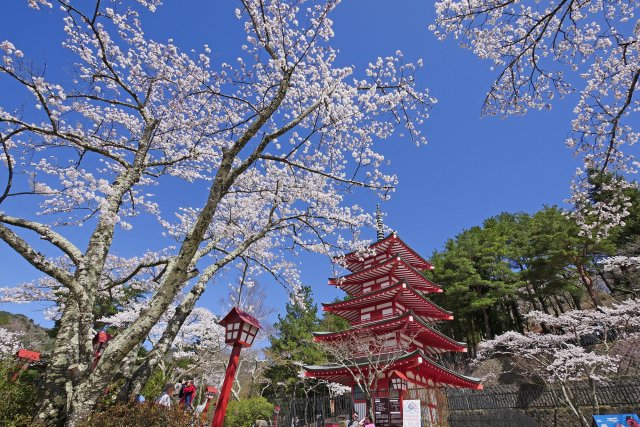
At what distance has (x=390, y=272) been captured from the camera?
16.6m

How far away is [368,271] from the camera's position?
1708 centimetres

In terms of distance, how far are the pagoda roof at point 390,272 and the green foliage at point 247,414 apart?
22.8 ft

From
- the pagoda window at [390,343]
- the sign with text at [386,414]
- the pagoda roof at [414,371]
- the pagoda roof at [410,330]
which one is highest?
the pagoda roof at [410,330]

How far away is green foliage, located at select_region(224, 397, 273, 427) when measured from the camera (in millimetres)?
15328

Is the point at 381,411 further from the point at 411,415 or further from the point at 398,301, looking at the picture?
the point at 398,301

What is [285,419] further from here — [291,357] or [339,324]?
[339,324]

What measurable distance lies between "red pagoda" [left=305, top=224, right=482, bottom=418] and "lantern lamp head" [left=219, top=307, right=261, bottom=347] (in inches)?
201

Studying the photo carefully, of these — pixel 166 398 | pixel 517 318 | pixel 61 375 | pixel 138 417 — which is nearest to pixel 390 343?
pixel 166 398

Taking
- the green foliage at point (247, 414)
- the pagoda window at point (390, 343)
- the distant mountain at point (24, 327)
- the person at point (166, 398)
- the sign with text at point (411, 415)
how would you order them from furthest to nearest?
→ the distant mountain at point (24, 327), the green foliage at point (247, 414), the pagoda window at point (390, 343), the sign with text at point (411, 415), the person at point (166, 398)

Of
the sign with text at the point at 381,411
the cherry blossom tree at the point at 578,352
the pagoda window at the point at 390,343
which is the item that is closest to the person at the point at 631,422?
the cherry blossom tree at the point at 578,352

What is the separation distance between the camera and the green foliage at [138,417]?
12.3 ft

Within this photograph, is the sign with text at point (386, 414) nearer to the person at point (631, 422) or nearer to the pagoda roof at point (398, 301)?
the pagoda roof at point (398, 301)

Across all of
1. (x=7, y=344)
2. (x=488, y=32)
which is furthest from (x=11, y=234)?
(x=7, y=344)

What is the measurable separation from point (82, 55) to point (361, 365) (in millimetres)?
13252
